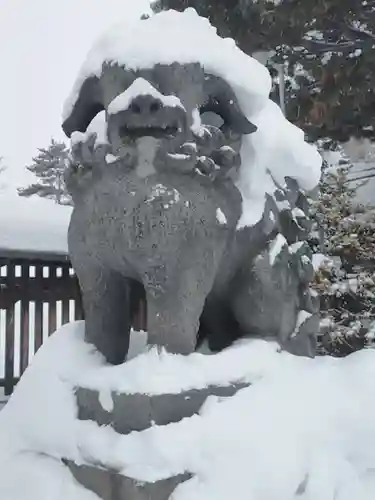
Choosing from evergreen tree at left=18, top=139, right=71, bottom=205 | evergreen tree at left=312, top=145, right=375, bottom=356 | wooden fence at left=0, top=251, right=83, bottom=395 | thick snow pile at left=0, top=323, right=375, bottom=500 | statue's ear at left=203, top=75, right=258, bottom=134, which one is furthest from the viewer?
evergreen tree at left=18, top=139, right=71, bottom=205

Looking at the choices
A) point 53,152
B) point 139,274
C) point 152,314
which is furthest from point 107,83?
point 53,152

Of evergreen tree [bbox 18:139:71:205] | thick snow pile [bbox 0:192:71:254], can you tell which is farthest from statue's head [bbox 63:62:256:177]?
evergreen tree [bbox 18:139:71:205]

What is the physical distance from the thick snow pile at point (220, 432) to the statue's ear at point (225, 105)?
2.03 ft

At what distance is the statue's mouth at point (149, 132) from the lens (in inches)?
51.6

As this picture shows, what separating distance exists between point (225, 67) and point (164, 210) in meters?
0.45

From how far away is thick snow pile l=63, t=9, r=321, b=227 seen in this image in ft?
4.52

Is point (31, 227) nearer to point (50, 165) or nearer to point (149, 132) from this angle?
point (149, 132)

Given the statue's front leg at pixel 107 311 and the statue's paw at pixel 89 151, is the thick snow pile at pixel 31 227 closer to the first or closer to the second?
the statue's front leg at pixel 107 311

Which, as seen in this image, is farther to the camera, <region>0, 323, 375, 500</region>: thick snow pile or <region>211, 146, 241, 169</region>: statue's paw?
<region>211, 146, 241, 169</region>: statue's paw

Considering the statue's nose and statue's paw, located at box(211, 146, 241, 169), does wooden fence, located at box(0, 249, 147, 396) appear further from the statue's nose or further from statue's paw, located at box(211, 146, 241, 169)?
the statue's nose

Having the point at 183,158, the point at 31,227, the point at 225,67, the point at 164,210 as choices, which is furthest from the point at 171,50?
the point at 31,227

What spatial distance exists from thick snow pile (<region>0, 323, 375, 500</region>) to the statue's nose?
601mm

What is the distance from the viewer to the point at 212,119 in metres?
1.55


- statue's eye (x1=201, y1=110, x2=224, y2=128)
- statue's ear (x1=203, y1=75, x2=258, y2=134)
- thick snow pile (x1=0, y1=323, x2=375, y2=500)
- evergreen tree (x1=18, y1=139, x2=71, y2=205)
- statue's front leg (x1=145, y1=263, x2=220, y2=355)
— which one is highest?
statue's ear (x1=203, y1=75, x2=258, y2=134)
